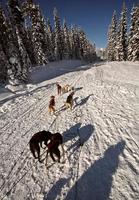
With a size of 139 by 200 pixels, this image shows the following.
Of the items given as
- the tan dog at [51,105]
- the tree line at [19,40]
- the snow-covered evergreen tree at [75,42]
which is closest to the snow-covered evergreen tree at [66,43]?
the snow-covered evergreen tree at [75,42]

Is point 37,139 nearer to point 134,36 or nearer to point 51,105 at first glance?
point 51,105

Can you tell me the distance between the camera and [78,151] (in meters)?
8.58

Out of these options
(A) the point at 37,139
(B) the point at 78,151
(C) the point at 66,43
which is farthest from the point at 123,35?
(A) the point at 37,139

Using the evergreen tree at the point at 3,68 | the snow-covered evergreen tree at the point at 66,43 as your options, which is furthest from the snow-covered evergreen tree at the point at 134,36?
the snow-covered evergreen tree at the point at 66,43

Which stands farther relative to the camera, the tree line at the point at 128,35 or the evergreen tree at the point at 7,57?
the tree line at the point at 128,35

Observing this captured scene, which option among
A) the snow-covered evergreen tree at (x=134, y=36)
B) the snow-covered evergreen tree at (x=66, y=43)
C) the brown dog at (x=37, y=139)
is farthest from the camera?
the snow-covered evergreen tree at (x=66, y=43)

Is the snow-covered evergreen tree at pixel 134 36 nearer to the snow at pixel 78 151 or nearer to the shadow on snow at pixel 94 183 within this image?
the snow at pixel 78 151

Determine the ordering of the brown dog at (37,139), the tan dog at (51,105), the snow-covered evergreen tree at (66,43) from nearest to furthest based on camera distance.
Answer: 1. the brown dog at (37,139)
2. the tan dog at (51,105)
3. the snow-covered evergreen tree at (66,43)

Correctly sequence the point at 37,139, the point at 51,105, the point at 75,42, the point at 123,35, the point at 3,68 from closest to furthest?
the point at 37,139 < the point at 51,105 < the point at 3,68 < the point at 123,35 < the point at 75,42

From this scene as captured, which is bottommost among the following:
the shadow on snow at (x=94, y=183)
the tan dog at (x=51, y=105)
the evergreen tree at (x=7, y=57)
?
the shadow on snow at (x=94, y=183)

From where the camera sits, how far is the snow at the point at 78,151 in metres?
6.59

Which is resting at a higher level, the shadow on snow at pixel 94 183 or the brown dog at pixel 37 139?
the brown dog at pixel 37 139

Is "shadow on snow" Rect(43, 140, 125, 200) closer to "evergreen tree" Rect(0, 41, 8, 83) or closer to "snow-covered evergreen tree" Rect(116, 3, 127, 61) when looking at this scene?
"evergreen tree" Rect(0, 41, 8, 83)

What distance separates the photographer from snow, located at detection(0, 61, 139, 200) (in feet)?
21.6
